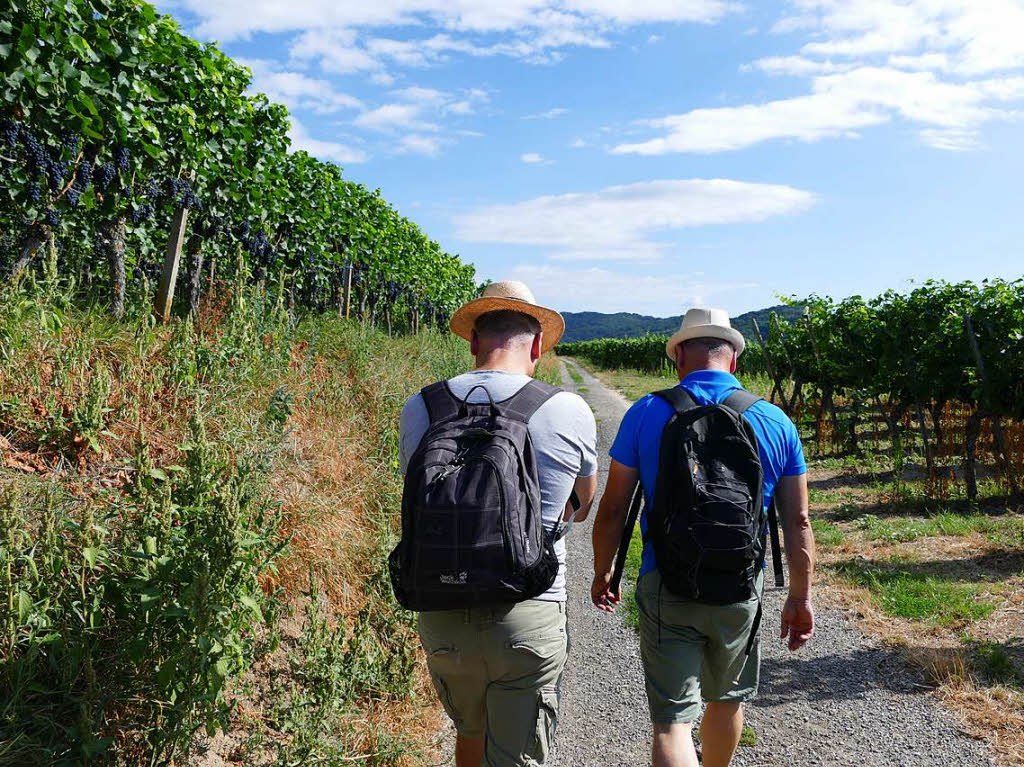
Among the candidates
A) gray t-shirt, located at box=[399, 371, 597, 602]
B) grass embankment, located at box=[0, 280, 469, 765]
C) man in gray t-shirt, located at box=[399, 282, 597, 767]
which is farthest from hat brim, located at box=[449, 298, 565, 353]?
grass embankment, located at box=[0, 280, 469, 765]

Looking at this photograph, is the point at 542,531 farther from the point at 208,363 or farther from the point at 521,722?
the point at 208,363

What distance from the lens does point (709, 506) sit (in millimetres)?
2438

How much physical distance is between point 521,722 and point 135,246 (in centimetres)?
966

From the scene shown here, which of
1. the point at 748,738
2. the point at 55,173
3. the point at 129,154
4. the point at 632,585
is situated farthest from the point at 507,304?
the point at 129,154

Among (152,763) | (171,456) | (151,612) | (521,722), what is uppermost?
(171,456)

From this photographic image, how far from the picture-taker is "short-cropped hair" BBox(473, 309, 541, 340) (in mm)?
2445

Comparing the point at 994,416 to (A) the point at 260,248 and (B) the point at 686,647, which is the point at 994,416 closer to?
(B) the point at 686,647

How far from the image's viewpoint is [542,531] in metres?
2.11

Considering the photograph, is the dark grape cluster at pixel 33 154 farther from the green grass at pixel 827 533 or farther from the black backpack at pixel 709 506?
the green grass at pixel 827 533

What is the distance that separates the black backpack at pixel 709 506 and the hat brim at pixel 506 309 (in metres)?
0.59

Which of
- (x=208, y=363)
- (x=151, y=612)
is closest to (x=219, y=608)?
(x=151, y=612)

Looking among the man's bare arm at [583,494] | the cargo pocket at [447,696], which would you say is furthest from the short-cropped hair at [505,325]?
the cargo pocket at [447,696]

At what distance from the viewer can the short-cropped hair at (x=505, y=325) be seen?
8.02ft

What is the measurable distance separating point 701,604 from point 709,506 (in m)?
0.37
